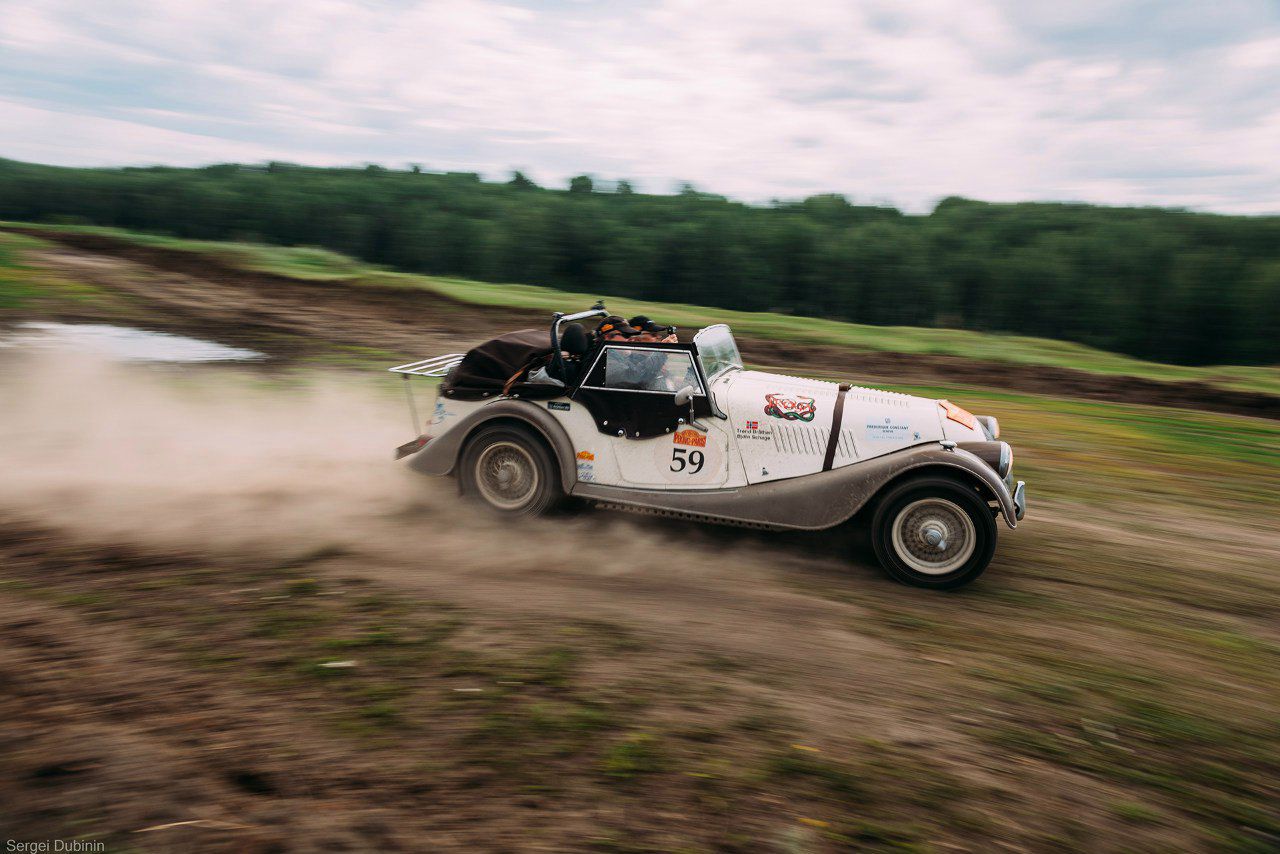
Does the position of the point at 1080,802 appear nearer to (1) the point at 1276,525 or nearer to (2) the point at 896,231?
(1) the point at 1276,525

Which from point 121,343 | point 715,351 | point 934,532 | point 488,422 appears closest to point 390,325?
point 121,343

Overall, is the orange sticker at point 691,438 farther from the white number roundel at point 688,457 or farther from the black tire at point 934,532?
the black tire at point 934,532

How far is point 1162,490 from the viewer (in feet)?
31.8

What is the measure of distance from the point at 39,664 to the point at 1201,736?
6.68m

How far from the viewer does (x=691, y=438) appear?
23.7ft

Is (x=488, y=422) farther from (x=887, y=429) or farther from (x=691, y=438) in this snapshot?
(x=887, y=429)

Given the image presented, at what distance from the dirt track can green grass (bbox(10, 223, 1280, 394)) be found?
2.77 ft

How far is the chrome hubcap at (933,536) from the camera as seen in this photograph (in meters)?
6.48

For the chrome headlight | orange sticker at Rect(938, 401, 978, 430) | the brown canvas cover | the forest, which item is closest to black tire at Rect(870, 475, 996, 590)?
the chrome headlight

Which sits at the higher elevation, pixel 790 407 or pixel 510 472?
pixel 790 407

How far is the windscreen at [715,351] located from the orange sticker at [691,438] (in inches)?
20.1

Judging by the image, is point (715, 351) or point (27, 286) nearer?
point (715, 351)

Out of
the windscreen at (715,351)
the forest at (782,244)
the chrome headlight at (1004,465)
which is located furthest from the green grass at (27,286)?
the forest at (782,244)

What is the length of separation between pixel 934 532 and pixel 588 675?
320 centimetres
